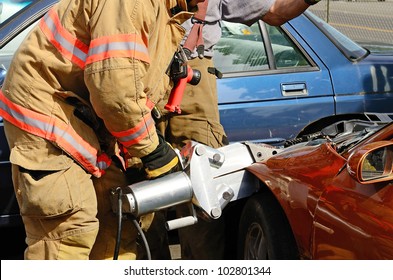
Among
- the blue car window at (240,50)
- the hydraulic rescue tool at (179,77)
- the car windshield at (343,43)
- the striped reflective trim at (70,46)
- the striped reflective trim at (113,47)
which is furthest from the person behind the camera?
the car windshield at (343,43)

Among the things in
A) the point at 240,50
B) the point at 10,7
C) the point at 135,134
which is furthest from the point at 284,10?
the point at 10,7

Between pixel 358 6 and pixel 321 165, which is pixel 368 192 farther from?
pixel 358 6

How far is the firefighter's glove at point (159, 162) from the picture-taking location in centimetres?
338

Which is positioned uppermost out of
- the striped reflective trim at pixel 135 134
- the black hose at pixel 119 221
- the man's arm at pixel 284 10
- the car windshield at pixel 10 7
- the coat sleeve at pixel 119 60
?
the coat sleeve at pixel 119 60

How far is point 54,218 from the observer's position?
337 centimetres

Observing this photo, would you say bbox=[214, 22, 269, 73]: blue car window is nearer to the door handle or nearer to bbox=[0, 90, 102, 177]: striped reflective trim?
the door handle

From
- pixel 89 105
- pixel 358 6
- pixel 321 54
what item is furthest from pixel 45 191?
pixel 358 6

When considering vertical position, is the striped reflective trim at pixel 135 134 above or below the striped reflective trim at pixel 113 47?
below

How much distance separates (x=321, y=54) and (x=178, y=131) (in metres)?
1.39

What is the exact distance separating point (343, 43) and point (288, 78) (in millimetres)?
527

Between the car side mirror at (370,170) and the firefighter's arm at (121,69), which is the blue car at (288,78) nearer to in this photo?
the firefighter's arm at (121,69)

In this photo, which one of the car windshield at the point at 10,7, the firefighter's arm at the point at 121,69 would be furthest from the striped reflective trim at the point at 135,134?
the car windshield at the point at 10,7

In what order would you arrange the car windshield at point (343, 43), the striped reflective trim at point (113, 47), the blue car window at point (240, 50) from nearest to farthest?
the striped reflective trim at point (113, 47) → the blue car window at point (240, 50) → the car windshield at point (343, 43)

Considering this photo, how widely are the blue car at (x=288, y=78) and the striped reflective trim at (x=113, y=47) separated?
6.13 feet
